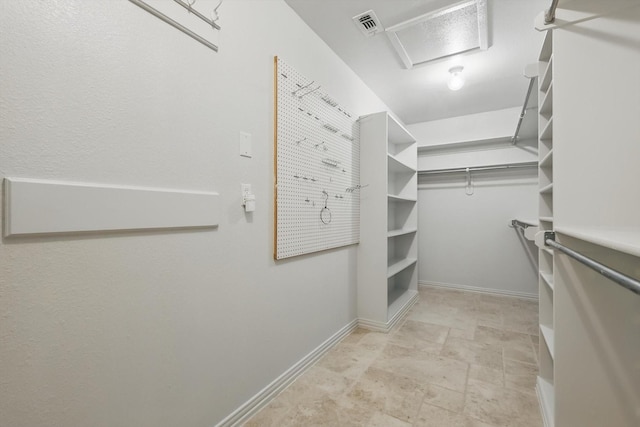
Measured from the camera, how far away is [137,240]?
3.35 feet

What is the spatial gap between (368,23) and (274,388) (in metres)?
2.62

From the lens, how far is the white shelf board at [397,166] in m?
2.84

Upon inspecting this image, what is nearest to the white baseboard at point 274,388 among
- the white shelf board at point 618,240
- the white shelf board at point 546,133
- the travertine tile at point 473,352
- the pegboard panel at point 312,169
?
the pegboard panel at point 312,169

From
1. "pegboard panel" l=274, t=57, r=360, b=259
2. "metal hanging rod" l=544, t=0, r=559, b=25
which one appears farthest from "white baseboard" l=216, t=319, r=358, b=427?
"metal hanging rod" l=544, t=0, r=559, b=25

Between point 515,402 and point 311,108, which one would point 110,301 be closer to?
point 311,108

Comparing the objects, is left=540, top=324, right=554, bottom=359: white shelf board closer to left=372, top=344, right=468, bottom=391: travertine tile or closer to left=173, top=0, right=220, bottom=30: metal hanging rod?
left=372, top=344, right=468, bottom=391: travertine tile

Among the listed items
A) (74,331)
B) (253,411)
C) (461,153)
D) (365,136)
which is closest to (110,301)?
(74,331)

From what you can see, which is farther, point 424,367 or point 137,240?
point 424,367

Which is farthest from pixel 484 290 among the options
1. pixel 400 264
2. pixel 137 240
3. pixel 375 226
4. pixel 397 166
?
pixel 137 240

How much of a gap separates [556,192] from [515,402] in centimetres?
128

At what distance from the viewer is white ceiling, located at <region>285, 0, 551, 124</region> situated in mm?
1863

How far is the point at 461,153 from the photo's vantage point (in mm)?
3941

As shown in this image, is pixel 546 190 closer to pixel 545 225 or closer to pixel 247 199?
pixel 545 225

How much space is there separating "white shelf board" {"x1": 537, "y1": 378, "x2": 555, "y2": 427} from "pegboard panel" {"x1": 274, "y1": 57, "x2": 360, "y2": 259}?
1566mm
